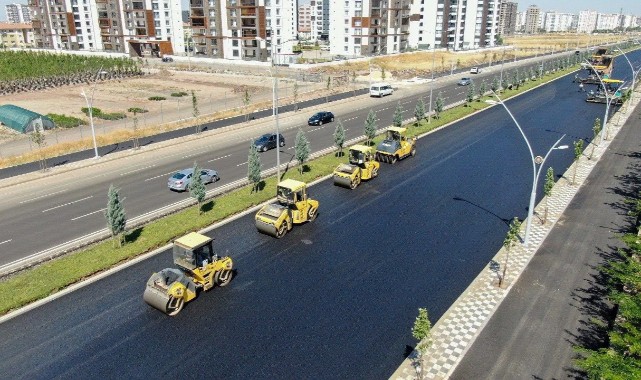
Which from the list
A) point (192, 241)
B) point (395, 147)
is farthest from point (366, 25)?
point (192, 241)

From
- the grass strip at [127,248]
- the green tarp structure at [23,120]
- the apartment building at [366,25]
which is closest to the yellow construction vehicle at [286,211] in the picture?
the grass strip at [127,248]

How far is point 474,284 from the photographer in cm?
2164

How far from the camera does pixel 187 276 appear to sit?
67.4 ft

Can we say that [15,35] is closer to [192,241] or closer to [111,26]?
[111,26]

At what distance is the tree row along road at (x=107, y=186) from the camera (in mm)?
27178

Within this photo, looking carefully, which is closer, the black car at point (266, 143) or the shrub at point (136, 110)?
the black car at point (266, 143)

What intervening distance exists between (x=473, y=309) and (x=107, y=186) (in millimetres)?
28808

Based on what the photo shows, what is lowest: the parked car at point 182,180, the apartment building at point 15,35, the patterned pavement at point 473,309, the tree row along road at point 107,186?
the patterned pavement at point 473,309

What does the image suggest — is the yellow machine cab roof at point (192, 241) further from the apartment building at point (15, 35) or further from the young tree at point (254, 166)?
the apartment building at point (15, 35)

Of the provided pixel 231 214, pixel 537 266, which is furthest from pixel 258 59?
pixel 537 266

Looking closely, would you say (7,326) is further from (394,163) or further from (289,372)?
(394,163)

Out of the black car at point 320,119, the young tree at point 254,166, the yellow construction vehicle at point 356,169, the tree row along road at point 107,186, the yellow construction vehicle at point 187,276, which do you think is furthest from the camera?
the black car at point 320,119

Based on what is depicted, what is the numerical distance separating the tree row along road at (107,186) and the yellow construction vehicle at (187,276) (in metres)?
9.91

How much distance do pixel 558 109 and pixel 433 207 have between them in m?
46.4
